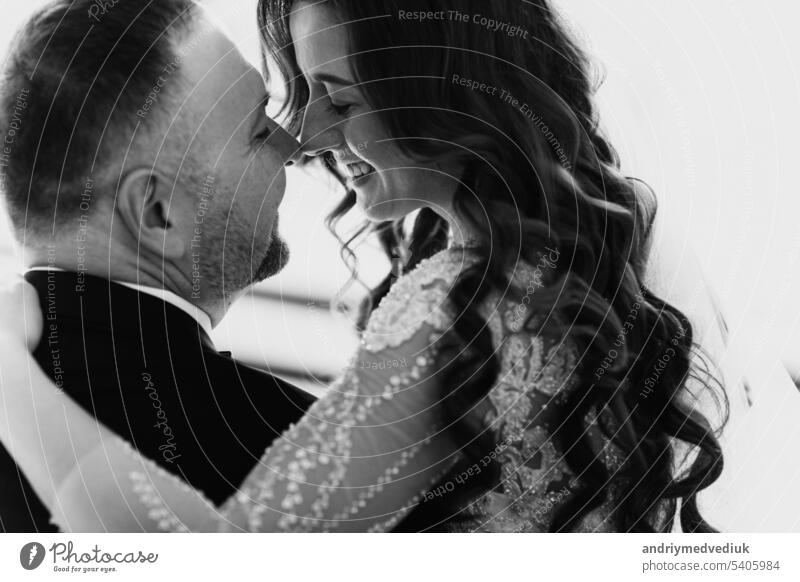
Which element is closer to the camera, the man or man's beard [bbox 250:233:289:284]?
the man

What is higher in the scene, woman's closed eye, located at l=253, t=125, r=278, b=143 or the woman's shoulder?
woman's closed eye, located at l=253, t=125, r=278, b=143

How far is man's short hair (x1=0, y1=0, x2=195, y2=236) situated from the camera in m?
0.96

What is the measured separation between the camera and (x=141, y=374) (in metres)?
0.98

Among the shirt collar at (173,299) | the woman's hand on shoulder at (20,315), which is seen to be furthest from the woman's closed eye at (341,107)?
the woman's hand on shoulder at (20,315)

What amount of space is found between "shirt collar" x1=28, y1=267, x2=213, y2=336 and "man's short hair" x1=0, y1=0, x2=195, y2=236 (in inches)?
3.7

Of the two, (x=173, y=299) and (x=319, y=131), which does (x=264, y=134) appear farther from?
(x=173, y=299)

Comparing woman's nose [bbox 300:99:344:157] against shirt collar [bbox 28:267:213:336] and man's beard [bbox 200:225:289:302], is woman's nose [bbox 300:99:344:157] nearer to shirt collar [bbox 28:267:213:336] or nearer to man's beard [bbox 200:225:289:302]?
man's beard [bbox 200:225:289:302]

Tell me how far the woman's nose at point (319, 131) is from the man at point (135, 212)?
0.07 meters

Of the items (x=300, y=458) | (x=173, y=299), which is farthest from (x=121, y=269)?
(x=300, y=458)

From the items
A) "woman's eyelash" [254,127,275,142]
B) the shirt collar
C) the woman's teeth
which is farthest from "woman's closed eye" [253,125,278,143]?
the shirt collar

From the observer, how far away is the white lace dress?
94cm

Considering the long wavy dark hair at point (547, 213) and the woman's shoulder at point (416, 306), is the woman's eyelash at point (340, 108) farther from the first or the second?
the woman's shoulder at point (416, 306)
